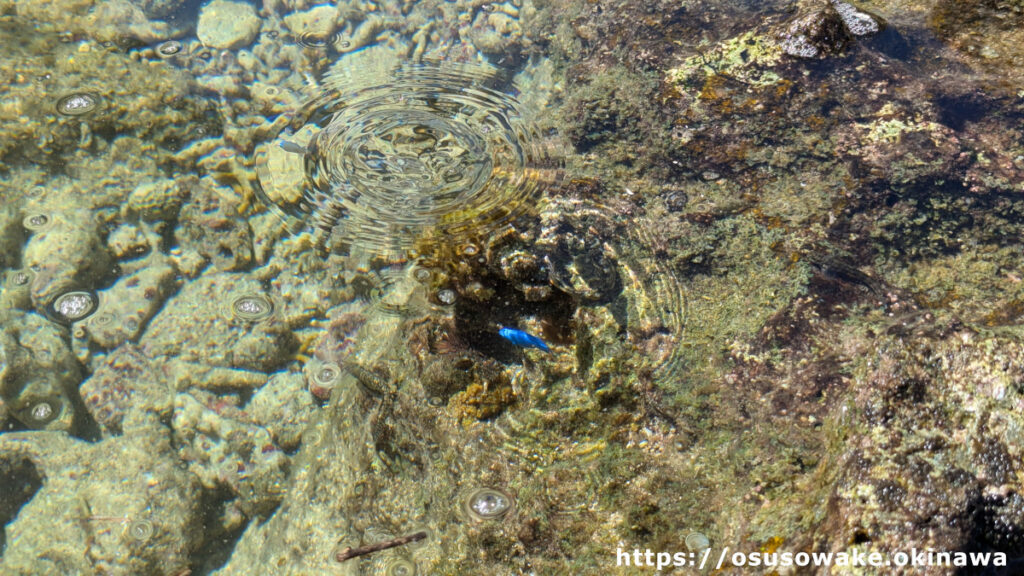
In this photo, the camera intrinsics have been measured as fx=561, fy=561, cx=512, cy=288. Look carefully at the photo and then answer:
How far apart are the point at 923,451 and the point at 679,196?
7.93 ft

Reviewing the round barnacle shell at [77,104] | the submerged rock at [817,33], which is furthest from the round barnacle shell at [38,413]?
the submerged rock at [817,33]

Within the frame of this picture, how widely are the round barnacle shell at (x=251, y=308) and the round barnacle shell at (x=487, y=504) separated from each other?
9.45ft

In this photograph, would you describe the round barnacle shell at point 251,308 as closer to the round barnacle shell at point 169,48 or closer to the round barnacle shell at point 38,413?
the round barnacle shell at point 38,413

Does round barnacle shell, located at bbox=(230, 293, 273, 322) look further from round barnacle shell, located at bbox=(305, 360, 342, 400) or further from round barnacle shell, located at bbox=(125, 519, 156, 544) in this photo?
round barnacle shell, located at bbox=(125, 519, 156, 544)

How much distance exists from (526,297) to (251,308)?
9.34 ft

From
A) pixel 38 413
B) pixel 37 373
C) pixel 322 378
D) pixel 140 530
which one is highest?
pixel 322 378

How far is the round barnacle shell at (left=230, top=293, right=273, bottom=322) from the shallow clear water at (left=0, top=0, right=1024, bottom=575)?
4 centimetres

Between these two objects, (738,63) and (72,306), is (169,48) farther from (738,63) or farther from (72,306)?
(738,63)

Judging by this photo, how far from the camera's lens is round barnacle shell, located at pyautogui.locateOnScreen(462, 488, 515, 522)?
110 inches

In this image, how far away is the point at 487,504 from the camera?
2861 millimetres

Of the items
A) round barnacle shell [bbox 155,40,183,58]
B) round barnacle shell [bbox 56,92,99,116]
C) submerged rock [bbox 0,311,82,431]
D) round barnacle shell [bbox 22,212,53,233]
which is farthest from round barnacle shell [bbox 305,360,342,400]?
round barnacle shell [bbox 155,40,183,58]

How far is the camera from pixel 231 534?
4.46m

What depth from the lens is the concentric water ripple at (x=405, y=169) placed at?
4465 millimetres

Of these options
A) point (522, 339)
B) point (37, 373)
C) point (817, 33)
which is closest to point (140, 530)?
point (37, 373)
